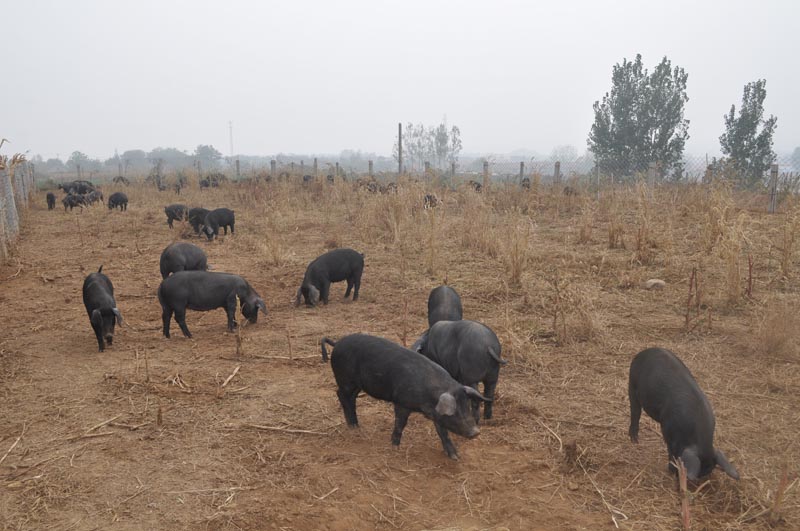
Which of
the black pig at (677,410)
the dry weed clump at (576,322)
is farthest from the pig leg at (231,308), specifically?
the black pig at (677,410)

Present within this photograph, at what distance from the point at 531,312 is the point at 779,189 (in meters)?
14.2

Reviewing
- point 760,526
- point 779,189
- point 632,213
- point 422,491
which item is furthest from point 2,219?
point 779,189

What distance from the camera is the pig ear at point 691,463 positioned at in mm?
3332

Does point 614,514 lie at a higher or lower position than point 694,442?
lower

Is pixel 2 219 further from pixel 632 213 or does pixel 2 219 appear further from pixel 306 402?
pixel 632 213

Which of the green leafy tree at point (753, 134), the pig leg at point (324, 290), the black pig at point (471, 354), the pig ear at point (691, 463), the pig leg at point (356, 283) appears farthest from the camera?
the green leafy tree at point (753, 134)

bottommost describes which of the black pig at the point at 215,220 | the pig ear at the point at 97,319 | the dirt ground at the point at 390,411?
the dirt ground at the point at 390,411

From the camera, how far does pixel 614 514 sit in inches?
134

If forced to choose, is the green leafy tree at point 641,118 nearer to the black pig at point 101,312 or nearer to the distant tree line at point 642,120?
the distant tree line at point 642,120

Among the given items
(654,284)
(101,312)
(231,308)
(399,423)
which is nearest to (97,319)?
(101,312)

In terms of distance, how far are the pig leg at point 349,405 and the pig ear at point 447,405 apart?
94 cm

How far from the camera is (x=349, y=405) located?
4.48 meters

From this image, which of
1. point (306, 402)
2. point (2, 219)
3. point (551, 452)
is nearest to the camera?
point (551, 452)

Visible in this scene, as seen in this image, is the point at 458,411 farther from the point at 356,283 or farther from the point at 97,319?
the point at 356,283
